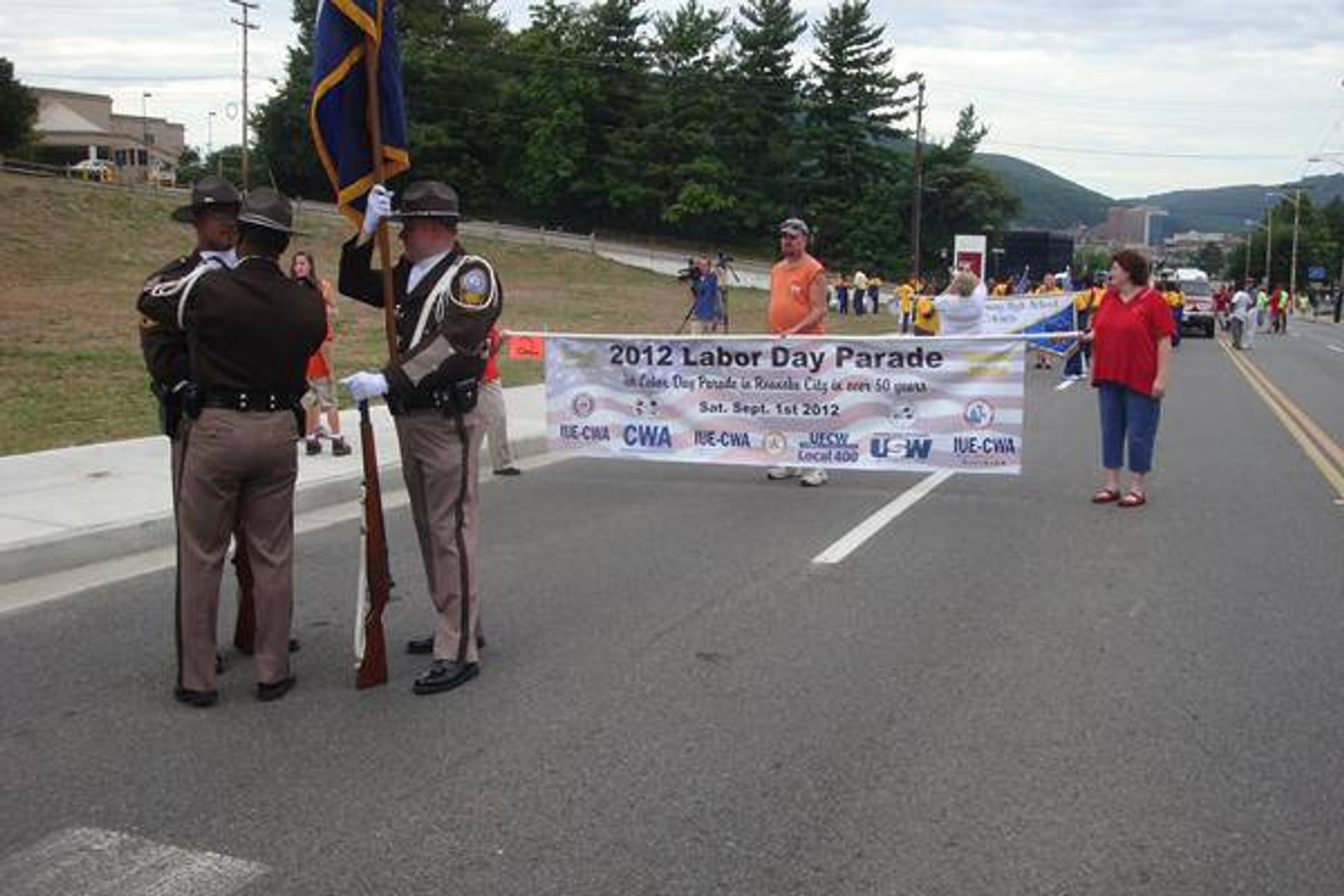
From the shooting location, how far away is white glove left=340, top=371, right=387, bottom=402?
474 centimetres

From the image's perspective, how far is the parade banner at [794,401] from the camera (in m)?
9.58

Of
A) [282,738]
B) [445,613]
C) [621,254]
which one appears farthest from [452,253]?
[621,254]

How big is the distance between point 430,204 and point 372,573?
149 cm

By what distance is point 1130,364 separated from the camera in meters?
9.05

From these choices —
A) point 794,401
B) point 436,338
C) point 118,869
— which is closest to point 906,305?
point 794,401

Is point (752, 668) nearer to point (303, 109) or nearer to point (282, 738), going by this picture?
point (282, 738)

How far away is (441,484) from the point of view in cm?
509

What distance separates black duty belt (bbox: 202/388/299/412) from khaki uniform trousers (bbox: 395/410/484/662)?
498 millimetres

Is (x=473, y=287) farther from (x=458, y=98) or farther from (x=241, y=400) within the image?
(x=458, y=98)

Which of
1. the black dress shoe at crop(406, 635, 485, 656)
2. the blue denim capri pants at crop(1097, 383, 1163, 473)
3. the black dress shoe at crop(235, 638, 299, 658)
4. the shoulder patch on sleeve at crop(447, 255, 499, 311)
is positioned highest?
the shoulder patch on sleeve at crop(447, 255, 499, 311)

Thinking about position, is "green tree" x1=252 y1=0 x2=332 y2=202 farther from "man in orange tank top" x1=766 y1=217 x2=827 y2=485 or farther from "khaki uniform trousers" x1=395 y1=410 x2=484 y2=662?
"khaki uniform trousers" x1=395 y1=410 x2=484 y2=662

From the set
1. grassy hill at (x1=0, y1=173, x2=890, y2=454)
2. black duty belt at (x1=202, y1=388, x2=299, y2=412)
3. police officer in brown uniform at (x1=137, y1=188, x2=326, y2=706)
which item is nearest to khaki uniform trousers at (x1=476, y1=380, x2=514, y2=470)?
grassy hill at (x1=0, y1=173, x2=890, y2=454)

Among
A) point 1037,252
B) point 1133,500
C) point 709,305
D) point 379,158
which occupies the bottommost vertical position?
point 1133,500

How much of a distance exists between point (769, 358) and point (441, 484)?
518 cm
